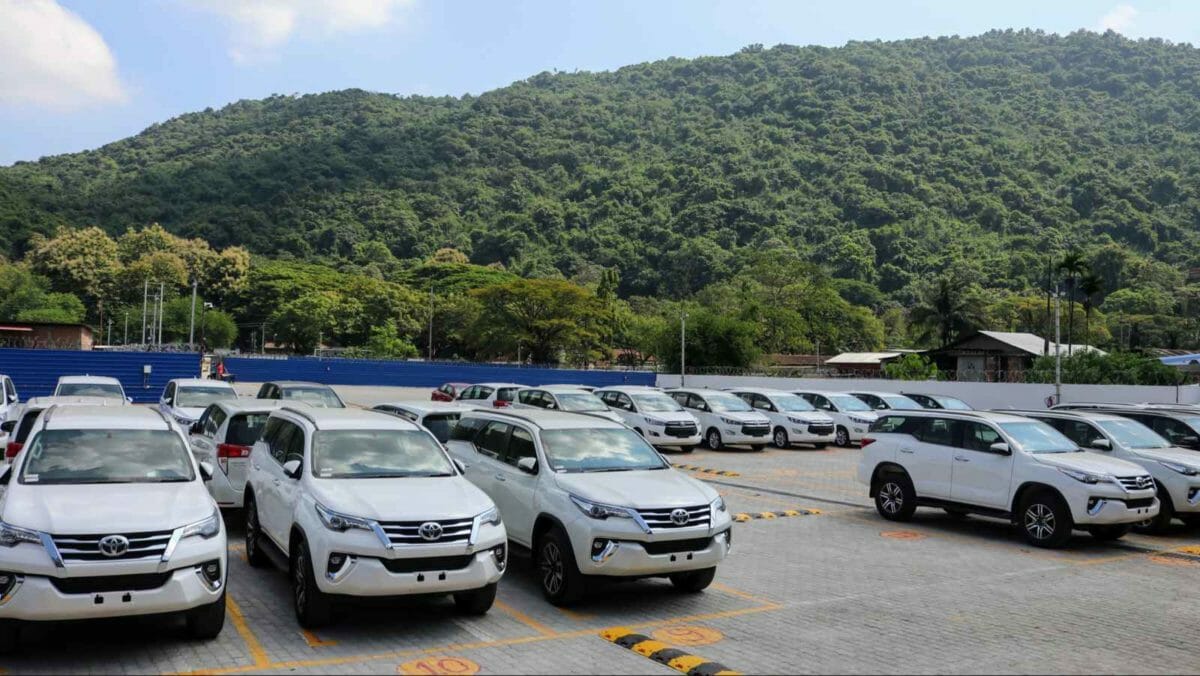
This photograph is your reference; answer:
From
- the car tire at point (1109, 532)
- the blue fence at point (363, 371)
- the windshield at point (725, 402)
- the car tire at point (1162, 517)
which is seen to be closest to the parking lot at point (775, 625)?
the car tire at point (1109, 532)

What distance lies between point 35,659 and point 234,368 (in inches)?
2345

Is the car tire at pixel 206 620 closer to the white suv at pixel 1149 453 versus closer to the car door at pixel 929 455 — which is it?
the car door at pixel 929 455

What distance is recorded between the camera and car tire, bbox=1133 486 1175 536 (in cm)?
1277

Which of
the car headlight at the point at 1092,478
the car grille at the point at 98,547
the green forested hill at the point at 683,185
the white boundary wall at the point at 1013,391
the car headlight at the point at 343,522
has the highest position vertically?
the green forested hill at the point at 683,185

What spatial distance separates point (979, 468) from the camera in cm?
1239

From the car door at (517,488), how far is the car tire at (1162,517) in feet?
29.7

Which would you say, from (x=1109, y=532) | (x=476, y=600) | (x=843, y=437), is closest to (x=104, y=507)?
(x=476, y=600)

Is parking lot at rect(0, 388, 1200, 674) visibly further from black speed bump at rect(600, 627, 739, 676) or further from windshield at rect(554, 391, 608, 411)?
windshield at rect(554, 391, 608, 411)

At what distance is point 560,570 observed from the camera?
8180 mm

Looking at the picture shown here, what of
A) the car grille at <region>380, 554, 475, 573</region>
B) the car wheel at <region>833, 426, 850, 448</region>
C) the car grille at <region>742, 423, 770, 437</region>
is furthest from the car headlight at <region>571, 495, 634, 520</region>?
the car wheel at <region>833, 426, 850, 448</region>

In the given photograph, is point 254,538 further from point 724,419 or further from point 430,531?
point 724,419

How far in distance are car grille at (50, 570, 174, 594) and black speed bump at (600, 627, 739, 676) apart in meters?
3.36

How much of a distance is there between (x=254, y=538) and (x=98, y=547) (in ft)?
10.4

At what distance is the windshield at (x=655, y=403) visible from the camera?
944 inches
